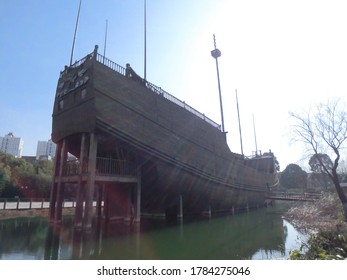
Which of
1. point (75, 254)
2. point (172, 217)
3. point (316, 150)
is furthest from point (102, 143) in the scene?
point (316, 150)

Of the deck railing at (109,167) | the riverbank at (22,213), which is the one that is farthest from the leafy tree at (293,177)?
the riverbank at (22,213)

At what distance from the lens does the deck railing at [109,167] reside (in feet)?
38.5

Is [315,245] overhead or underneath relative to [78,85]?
underneath

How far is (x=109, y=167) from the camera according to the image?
1200 centimetres

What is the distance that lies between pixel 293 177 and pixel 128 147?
4046cm

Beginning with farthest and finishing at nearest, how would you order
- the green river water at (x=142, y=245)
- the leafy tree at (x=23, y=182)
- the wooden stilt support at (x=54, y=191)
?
1. the leafy tree at (x=23, y=182)
2. the wooden stilt support at (x=54, y=191)
3. the green river water at (x=142, y=245)

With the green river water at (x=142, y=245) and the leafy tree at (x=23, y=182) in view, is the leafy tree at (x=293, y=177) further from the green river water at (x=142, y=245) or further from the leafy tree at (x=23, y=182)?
the leafy tree at (x=23, y=182)

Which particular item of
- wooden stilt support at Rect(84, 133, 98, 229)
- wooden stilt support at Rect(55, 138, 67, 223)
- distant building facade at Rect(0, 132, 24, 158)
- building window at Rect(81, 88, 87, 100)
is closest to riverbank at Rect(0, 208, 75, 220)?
wooden stilt support at Rect(55, 138, 67, 223)

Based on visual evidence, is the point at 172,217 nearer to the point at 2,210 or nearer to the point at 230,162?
the point at 230,162

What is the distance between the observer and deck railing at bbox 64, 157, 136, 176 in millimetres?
11746

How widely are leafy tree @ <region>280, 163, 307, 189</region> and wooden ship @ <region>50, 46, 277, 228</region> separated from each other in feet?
101

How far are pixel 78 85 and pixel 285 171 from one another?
4355 cm

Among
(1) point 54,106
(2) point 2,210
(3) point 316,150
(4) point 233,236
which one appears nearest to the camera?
(4) point 233,236
